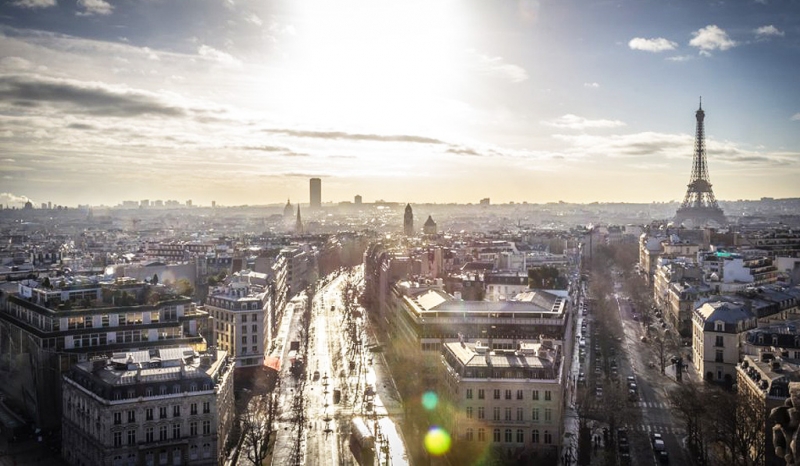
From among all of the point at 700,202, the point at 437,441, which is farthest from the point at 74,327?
the point at 700,202

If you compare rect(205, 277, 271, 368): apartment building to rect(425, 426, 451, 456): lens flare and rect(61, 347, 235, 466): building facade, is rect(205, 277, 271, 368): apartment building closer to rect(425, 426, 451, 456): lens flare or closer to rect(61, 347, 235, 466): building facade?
rect(61, 347, 235, 466): building facade

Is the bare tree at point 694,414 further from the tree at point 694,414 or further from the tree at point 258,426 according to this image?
the tree at point 258,426

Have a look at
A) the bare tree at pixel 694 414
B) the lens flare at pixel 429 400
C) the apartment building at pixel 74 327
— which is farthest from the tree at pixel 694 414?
the apartment building at pixel 74 327

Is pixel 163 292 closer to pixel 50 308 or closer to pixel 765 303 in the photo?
pixel 50 308

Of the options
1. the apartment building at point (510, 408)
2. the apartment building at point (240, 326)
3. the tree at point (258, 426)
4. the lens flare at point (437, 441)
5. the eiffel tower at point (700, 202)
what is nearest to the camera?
the tree at point (258, 426)

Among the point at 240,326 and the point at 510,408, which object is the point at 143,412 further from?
the point at 240,326

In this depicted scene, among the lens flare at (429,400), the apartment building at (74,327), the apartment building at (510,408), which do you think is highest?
the apartment building at (74,327)

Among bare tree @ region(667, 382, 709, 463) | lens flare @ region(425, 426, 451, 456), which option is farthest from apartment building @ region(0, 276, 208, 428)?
bare tree @ region(667, 382, 709, 463)
